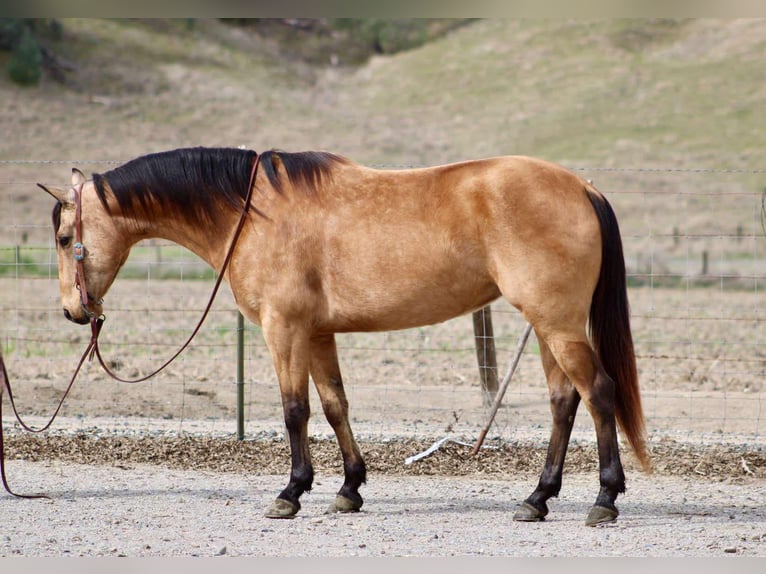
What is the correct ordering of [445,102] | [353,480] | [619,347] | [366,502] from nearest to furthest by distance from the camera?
1. [619,347]
2. [353,480]
3. [366,502]
4. [445,102]

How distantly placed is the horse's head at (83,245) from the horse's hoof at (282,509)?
4.90 feet

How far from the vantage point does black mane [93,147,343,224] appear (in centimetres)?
546

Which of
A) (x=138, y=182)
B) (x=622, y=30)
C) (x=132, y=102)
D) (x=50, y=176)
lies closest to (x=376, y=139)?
(x=132, y=102)

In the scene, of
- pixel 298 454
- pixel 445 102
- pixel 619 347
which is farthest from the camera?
pixel 445 102

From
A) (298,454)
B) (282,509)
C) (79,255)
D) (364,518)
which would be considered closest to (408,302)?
(298,454)

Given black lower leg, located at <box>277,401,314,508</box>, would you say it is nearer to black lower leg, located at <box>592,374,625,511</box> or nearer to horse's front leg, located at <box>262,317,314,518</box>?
horse's front leg, located at <box>262,317,314,518</box>

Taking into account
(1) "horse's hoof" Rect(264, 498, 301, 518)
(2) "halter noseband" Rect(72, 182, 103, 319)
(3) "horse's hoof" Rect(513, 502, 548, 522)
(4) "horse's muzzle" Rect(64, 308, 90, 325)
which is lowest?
(3) "horse's hoof" Rect(513, 502, 548, 522)

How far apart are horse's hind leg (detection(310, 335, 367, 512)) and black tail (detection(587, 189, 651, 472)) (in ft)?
4.72

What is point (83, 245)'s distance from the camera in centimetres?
547

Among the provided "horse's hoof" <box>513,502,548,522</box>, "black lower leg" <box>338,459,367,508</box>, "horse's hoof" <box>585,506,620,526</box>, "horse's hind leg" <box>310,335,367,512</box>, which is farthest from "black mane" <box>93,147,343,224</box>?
"horse's hoof" <box>585,506,620,526</box>

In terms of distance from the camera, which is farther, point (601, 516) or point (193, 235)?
point (193, 235)

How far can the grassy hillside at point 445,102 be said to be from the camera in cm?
3491

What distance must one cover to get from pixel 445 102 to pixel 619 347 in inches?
1629

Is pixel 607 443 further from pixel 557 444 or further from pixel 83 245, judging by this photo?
pixel 83 245
